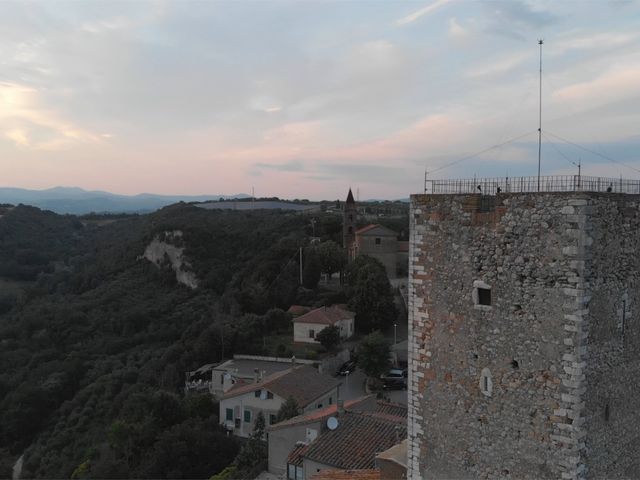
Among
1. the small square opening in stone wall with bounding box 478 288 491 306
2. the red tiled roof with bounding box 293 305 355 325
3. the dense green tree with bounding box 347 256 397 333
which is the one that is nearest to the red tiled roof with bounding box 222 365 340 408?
the red tiled roof with bounding box 293 305 355 325

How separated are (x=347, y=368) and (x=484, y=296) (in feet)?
94.5

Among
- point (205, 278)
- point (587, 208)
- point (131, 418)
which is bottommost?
point (131, 418)

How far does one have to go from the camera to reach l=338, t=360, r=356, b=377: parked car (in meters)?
34.5

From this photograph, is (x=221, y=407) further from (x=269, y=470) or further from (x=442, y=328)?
(x=442, y=328)

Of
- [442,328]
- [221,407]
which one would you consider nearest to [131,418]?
[221,407]

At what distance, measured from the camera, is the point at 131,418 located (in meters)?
29.5

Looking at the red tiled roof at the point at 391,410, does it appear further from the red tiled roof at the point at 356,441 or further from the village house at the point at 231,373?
the village house at the point at 231,373

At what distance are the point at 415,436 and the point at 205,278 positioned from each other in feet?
167

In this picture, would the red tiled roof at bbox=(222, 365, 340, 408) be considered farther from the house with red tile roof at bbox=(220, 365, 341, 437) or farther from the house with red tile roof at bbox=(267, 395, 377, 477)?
the house with red tile roof at bbox=(267, 395, 377, 477)

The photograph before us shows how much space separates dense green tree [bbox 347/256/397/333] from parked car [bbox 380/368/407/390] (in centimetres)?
800

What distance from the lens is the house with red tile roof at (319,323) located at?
37281mm

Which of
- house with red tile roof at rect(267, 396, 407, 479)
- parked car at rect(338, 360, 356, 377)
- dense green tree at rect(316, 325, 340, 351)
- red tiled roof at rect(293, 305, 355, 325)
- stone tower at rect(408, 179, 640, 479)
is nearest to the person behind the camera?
stone tower at rect(408, 179, 640, 479)

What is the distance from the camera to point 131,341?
48.0 m

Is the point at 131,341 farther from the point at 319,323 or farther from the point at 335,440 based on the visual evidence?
the point at 335,440
